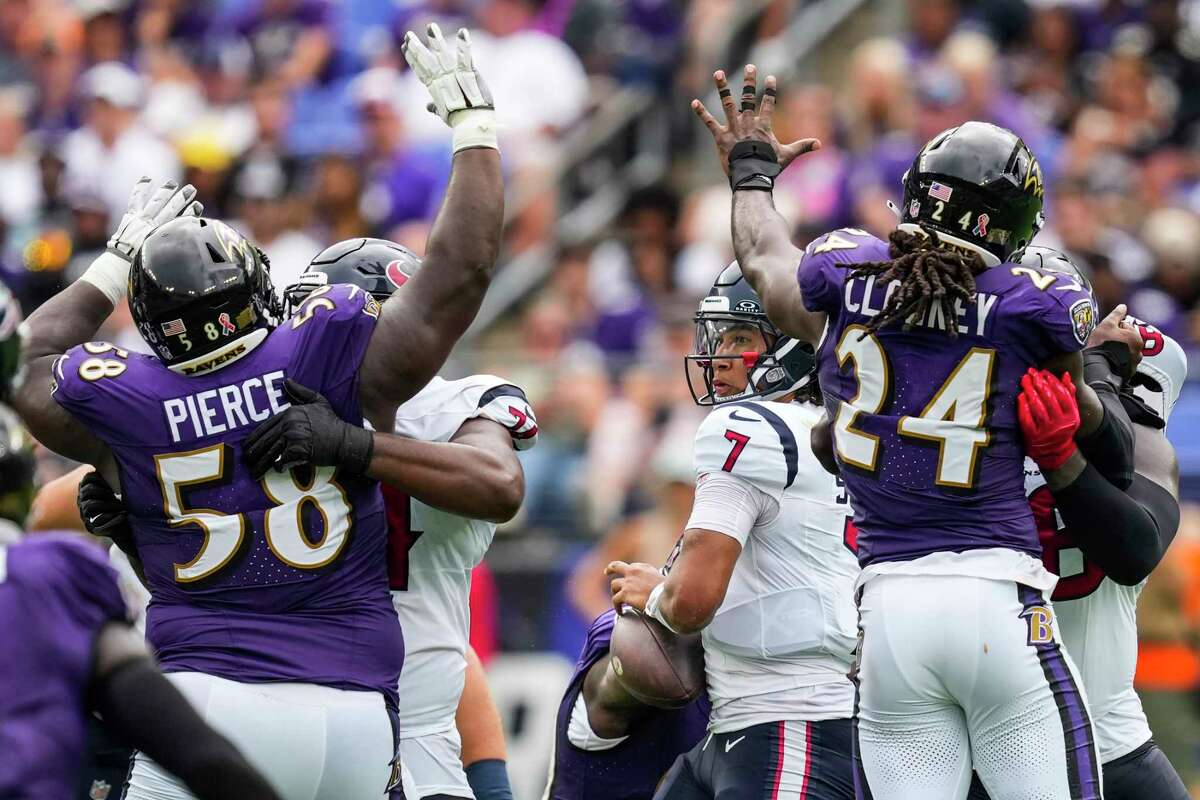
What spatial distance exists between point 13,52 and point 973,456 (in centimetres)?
1162

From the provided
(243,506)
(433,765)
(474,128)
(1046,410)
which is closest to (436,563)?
(433,765)

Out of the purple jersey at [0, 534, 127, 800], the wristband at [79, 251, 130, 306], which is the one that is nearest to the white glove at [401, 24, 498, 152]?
the wristband at [79, 251, 130, 306]

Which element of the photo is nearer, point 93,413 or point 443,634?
point 93,413

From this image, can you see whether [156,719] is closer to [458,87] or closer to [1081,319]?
[458,87]

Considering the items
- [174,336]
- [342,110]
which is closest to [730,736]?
[174,336]

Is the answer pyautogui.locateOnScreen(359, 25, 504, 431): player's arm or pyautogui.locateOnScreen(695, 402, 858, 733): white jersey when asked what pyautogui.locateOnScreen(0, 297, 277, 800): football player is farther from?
pyautogui.locateOnScreen(695, 402, 858, 733): white jersey

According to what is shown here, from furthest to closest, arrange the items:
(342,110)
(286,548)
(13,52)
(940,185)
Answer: (13,52) < (342,110) < (940,185) < (286,548)

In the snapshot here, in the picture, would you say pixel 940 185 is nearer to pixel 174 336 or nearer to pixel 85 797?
pixel 174 336

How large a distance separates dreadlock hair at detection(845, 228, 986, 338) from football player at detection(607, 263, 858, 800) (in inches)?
20.5

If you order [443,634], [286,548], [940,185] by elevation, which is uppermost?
[940,185]

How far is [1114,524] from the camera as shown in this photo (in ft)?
14.2

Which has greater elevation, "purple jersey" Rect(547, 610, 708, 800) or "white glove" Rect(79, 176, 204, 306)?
"white glove" Rect(79, 176, 204, 306)

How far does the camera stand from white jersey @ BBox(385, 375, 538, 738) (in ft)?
15.0

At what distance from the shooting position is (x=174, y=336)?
403 centimetres
